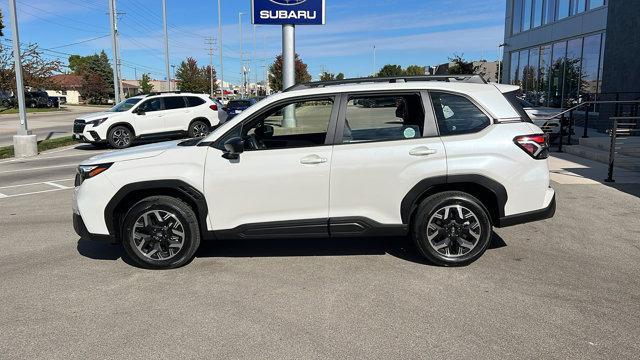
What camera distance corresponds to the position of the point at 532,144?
474cm

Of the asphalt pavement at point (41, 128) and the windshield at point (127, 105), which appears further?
the asphalt pavement at point (41, 128)

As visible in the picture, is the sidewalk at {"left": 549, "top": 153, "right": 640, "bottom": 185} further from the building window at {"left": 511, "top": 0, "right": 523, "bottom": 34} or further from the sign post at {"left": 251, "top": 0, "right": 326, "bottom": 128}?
the building window at {"left": 511, "top": 0, "right": 523, "bottom": 34}

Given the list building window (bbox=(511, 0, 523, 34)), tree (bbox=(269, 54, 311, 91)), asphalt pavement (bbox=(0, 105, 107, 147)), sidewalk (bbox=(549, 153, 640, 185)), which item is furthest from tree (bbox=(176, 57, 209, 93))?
sidewalk (bbox=(549, 153, 640, 185))

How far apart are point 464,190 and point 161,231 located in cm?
300

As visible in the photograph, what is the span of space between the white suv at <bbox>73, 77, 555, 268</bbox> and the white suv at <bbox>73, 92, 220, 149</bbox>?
11.6 metres

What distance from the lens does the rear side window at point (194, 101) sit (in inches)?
711

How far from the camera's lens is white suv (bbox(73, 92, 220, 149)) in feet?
54.5

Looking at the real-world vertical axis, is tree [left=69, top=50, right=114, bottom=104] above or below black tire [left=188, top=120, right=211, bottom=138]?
above

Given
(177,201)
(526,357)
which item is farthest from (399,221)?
(177,201)

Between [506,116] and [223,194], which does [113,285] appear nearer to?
[223,194]

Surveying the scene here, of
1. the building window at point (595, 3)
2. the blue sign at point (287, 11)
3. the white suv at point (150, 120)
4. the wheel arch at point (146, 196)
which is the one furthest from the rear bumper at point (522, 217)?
the building window at point (595, 3)

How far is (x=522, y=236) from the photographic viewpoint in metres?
5.94

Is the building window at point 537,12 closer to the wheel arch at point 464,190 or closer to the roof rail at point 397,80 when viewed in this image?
the roof rail at point 397,80

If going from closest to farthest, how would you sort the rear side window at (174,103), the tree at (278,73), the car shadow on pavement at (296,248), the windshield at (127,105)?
the car shadow on pavement at (296,248) < the windshield at (127,105) < the rear side window at (174,103) < the tree at (278,73)
